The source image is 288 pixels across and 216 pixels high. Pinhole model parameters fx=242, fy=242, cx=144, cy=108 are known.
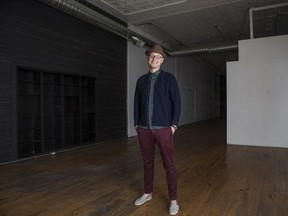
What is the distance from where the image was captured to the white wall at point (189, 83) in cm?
781

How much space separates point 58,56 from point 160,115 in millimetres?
3649

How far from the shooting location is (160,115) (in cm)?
234

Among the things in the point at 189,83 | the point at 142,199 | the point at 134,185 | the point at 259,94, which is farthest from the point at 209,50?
the point at 142,199

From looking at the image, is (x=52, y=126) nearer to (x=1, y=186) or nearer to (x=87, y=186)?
(x=1, y=186)

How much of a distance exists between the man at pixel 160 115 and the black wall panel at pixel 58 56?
114 inches

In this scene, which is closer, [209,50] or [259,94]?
[259,94]

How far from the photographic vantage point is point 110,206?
2.47 meters

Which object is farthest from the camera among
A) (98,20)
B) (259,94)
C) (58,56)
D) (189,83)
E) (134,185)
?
(189,83)

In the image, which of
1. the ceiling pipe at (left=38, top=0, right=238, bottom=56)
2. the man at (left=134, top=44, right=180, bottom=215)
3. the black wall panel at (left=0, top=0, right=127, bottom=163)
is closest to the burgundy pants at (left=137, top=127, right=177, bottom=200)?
the man at (left=134, top=44, right=180, bottom=215)

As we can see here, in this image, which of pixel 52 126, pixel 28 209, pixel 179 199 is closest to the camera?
pixel 28 209

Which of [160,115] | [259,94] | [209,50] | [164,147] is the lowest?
[164,147]

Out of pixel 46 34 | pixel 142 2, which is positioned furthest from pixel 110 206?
pixel 142 2

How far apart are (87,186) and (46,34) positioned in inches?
131

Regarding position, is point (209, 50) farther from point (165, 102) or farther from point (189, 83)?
point (165, 102)
